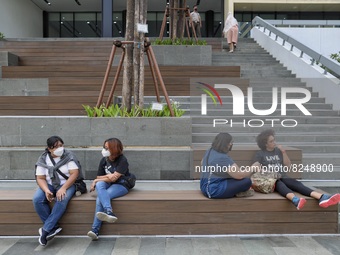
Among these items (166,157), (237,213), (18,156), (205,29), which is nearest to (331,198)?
(237,213)

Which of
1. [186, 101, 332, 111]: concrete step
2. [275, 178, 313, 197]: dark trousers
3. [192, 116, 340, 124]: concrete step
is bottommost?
[275, 178, 313, 197]: dark trousers

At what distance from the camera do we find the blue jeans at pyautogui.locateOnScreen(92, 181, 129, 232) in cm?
481

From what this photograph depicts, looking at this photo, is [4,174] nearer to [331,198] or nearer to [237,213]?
[237,213]

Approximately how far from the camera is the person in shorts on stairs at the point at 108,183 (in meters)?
4.76

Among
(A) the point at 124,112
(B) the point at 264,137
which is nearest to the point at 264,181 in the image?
(B) the point at 264,137

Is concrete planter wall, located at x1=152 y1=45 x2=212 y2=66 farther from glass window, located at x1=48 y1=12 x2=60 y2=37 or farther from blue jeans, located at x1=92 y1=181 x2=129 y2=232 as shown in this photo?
glass window, located at x1=48 y1=12 x2=60 y2=37

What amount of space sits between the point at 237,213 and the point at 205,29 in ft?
88.0

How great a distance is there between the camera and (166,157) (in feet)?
22.6

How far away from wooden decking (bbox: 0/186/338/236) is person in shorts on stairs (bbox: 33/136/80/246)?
188 mm

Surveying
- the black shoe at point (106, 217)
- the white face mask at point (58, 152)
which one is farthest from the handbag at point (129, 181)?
the white face mask at point (58, 152)

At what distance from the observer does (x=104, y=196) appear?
484 cm

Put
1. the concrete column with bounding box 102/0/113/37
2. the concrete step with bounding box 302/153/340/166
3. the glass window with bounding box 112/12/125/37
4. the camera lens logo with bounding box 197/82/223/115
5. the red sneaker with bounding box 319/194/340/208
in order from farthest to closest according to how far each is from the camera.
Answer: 1. the glass window with bounding box 112/12/125/37
2. the concrete column with bounding box 102/0/113/37
3. the camera lens logo with bounding box 197/82/223/115
4. the concrete step with bounding box 302/153/340/166
5. the red sneaker with bounding box 319/194/340/208

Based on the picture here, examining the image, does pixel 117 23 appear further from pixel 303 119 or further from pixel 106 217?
pixel 106 217

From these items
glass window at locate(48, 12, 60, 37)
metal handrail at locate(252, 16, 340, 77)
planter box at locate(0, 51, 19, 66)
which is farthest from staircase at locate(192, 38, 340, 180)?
glass window at locate(48, 12, 60, 37)
